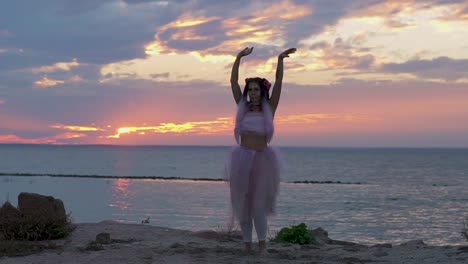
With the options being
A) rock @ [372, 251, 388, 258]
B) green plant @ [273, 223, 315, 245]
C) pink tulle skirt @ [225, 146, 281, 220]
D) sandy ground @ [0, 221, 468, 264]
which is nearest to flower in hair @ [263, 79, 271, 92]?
pink tulle skirt @ [225, 146, 281, 220]

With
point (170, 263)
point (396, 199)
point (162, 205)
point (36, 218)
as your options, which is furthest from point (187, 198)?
point (170, 263)

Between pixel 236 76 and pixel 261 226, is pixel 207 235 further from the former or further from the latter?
pixel 236 76

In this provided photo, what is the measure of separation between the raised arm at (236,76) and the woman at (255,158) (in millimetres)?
16

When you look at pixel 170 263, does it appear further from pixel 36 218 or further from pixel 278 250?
pixel 36 218

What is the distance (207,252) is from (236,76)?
7.72ft

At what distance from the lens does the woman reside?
7.66 meters

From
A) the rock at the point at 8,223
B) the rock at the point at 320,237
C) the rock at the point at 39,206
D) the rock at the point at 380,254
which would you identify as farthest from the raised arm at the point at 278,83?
the rock at the point at 8,223

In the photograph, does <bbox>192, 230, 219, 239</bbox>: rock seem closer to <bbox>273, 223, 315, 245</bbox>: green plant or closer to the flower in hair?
<bbox>273, 223, 315, 245</bbox>: green plant

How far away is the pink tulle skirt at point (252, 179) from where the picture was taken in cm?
766

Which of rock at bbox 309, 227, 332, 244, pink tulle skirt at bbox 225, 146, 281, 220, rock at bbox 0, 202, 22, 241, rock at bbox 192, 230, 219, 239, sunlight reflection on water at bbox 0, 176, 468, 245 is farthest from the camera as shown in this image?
sunlight reflection on water at bbox 0, 176, 468, 245

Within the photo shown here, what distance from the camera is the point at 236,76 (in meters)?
7.87

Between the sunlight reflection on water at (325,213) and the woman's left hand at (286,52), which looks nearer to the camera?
the woman's left hand at (286,52)

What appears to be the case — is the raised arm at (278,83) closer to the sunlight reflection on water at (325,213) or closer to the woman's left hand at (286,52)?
the woman's left hand at (286,52)

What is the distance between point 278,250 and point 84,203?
2314 centimetres
